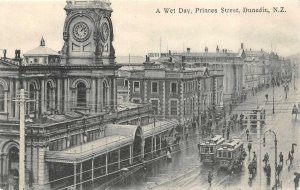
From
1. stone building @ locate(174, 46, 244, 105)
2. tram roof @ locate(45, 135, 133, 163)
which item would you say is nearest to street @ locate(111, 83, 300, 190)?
tram roof @ locate(45, 135, 133, 163)

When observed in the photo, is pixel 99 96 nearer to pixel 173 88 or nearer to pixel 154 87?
pixel 154 87

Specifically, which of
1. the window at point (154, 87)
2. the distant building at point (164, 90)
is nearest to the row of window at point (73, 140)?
the distant building at point (164, 90)

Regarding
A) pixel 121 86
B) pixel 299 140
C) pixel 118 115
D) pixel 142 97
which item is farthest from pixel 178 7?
pixel 121 86

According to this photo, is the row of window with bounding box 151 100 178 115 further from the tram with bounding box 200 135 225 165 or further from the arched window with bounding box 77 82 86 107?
the tram with bounding box 200 135 225 165

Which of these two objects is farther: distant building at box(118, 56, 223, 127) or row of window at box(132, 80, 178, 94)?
row of window at box(132, 80, 178, 94)

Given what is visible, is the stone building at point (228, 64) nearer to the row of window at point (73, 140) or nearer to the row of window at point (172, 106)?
the row of window at point (172, 106)

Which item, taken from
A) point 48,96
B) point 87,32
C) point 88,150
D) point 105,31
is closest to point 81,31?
point 87,32
